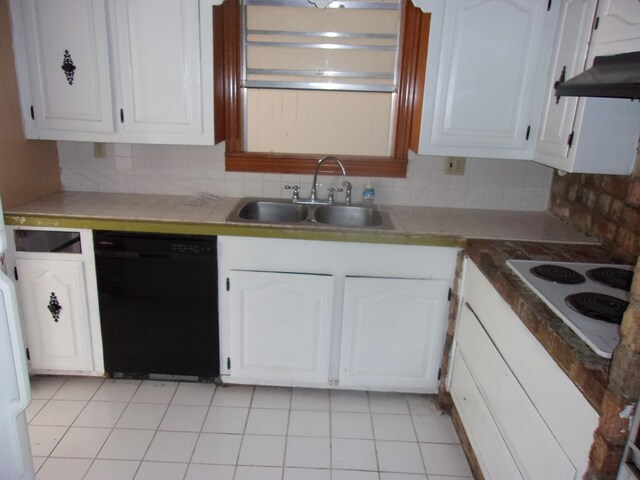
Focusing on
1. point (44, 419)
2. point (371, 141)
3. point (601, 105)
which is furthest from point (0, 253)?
point (601, 105)

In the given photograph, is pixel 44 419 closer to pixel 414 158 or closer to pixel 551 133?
pixel 414 158

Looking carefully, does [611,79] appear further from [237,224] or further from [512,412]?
[237,224]

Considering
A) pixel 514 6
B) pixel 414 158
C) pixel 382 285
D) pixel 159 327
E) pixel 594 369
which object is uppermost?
pixel 514 6

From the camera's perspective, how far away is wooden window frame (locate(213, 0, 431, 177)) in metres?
2.39

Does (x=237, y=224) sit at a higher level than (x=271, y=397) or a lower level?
higher

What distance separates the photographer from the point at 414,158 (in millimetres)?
2578

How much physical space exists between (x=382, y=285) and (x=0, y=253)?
4.79 ft

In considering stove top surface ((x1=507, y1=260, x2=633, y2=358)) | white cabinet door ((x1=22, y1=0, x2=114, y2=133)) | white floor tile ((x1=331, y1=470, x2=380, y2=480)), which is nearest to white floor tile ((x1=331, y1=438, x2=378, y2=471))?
white floor tile ((x1=331, y1=470, x2=380, y2=480))

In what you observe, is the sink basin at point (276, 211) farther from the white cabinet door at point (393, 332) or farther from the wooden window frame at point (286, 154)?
the white cabinet door at point (393, 332)

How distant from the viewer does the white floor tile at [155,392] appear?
7.50 ft

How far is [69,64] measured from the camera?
7.18 feet

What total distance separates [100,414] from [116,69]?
62.8 inches

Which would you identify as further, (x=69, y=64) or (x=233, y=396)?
(x=233, y=396)

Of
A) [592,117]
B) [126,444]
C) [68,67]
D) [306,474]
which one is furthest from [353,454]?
[68,67]
